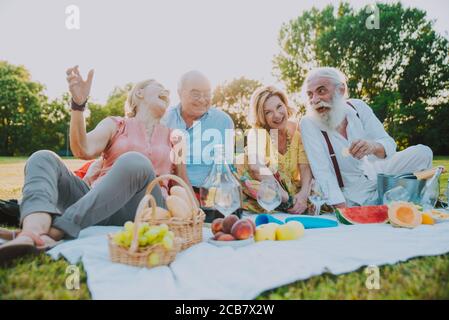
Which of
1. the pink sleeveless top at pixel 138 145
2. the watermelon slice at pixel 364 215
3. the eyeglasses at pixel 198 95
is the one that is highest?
the eyeglasses at pixel 198 95

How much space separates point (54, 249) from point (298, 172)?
8.40 feet

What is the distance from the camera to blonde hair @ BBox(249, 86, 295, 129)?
4121 mm

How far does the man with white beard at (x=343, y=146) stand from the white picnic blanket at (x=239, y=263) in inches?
48.9

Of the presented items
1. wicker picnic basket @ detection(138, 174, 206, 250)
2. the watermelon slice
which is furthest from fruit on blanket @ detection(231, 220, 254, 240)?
the watermelon slice

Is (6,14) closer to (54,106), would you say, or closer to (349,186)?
(349,186)

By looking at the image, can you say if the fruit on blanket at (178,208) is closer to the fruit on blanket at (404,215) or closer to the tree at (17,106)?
the fruit on blanket at (404,215)

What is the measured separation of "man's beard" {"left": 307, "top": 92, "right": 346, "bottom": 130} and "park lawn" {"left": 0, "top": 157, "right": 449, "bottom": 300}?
2179mm

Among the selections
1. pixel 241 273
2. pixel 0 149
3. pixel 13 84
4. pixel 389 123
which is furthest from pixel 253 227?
pixel 13 84

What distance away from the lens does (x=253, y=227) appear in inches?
98.2

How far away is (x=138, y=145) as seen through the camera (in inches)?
125

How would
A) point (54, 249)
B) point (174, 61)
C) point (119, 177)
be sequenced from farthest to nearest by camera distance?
point (174, 61) → point (119, 177) → point (54, 249)

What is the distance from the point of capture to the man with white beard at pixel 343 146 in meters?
3.94

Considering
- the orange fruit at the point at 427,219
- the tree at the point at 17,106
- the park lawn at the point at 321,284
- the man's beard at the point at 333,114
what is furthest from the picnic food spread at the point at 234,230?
the tree at the point at 17,106

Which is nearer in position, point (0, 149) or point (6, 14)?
point (6, 14)
